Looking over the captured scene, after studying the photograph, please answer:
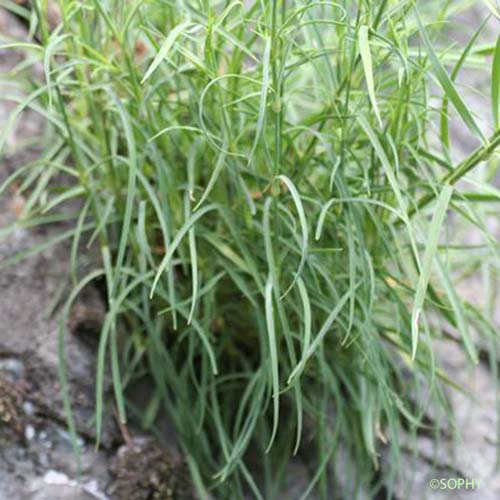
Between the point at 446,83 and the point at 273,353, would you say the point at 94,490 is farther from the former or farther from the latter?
the point at 446,83

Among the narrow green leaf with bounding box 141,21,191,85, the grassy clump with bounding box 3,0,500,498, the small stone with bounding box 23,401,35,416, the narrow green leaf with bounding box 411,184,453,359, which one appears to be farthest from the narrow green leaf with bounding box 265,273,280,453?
the small stone with bounding box 23,401,35,416

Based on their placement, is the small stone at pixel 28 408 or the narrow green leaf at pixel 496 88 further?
the small stone at pixel 28 408

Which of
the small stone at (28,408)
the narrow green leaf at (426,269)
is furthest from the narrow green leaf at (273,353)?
the small stone at (28,408)

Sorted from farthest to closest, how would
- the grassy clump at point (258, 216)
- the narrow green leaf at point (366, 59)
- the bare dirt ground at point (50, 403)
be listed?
1. the bare dirt ground at point (50, 403)
2. the grassy clump at point (258, 216)
3. the narrow green leaf at point (366, 59)

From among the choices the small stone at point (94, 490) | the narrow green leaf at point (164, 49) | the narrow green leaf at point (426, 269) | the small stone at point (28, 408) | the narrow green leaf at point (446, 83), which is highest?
the narrow green leaf at point (446, 83)

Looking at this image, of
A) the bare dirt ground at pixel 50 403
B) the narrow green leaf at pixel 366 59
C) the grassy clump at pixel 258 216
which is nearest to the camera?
the narrow green leaf at pixel 366 59

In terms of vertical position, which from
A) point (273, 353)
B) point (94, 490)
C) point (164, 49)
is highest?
point (164, 49)

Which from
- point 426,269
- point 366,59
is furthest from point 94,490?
point 366,59

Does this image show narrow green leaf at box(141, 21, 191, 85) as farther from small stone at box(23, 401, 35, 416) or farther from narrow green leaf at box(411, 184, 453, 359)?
small stone at box(23, 401, 35, 416)

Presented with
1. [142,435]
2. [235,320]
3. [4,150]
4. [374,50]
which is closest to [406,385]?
[235,320]

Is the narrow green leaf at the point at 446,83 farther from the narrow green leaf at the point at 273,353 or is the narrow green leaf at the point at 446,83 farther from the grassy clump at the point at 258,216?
the narrow green leaf at the point at 273,353
